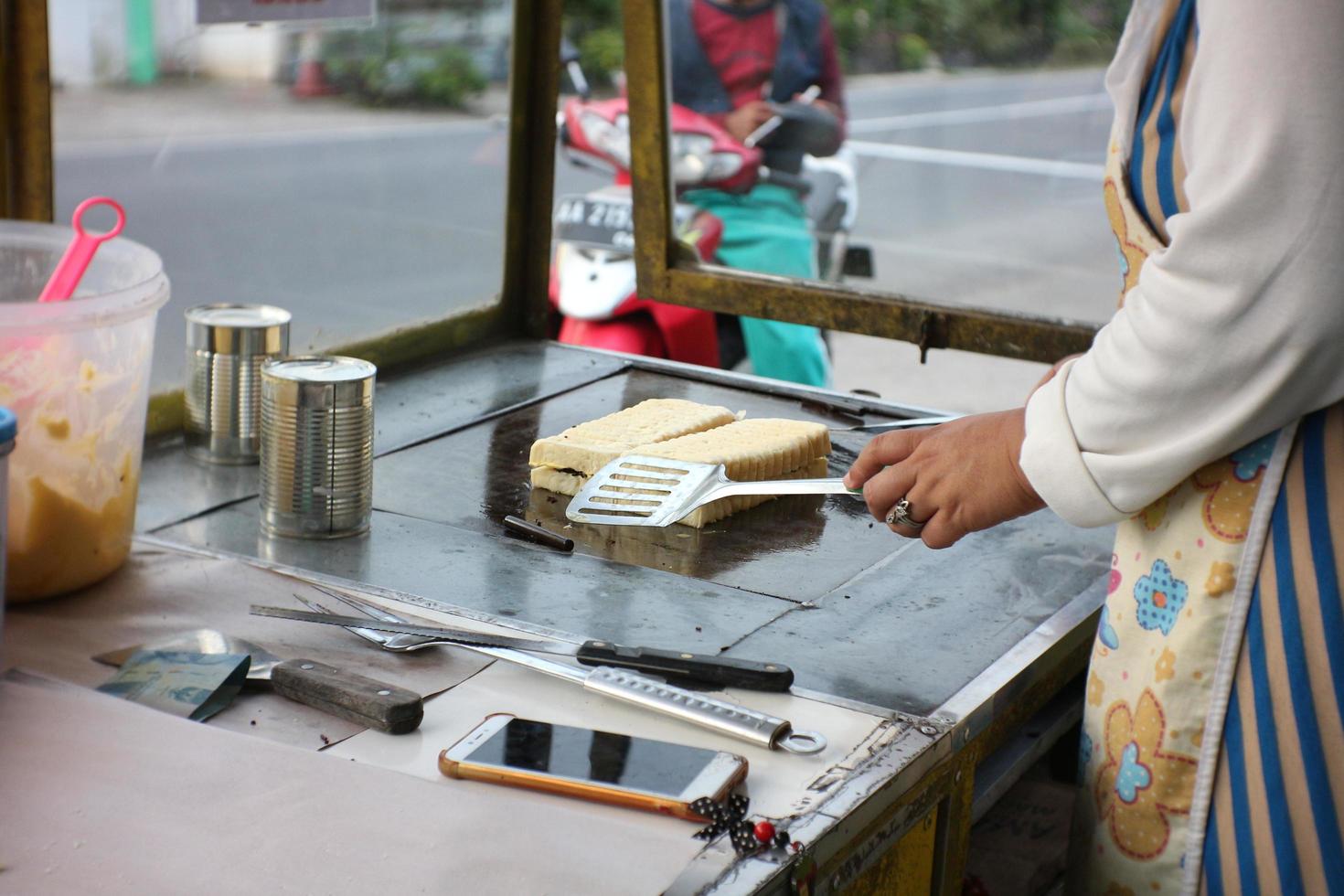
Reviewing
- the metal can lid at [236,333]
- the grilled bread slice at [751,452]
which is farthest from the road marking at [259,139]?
the grilled bread slice at [751,452]

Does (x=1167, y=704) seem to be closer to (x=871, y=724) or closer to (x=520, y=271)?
(x=871, y=724)

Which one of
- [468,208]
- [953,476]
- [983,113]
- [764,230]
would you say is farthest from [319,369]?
[983,113]

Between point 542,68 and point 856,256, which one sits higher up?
point 542,68

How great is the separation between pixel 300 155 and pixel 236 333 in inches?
42.6

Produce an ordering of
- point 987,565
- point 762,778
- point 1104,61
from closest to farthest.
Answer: point 762,778
point 987,565
point 1104,61

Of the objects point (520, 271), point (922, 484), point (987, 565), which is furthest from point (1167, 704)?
point (520, 271)

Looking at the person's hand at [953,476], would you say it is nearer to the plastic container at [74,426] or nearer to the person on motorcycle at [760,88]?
the plastic container at [74,426]

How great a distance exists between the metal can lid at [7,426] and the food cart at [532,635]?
0.59 ft

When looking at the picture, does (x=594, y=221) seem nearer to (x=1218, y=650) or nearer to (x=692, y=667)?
(x=692, y=667)

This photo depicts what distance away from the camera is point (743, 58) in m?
2.42

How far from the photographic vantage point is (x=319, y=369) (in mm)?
1421

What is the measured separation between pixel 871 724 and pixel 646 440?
2.02 feet

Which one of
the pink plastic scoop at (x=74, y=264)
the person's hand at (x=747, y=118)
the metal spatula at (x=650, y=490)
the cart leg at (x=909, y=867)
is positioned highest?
the person's hand at (x=747, y=118)

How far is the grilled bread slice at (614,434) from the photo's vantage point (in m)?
1.55
